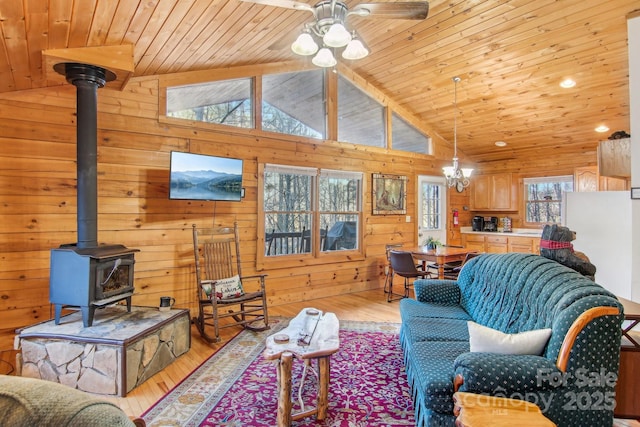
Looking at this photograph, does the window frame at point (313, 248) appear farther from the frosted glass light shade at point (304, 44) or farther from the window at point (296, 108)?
the frosted glass light shade at point (304, 44)

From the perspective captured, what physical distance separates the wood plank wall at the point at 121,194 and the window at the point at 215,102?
192mm

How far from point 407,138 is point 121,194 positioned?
460cm

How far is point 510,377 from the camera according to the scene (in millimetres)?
1612

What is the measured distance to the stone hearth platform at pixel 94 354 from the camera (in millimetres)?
2541

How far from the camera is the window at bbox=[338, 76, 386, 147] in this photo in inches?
222

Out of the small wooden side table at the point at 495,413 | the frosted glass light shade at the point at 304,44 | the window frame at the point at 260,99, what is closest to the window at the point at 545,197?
the window frame at the point at 260,99

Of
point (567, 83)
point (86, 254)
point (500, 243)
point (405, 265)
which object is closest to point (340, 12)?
point (86, 254)

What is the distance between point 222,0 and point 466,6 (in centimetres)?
247

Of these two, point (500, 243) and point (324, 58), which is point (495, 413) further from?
point (500, 243)

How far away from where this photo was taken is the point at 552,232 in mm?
2439

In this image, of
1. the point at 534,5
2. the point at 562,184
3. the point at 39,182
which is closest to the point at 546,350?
the point at 534,5

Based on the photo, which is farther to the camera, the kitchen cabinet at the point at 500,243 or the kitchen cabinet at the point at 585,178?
the kitchen cabinet at the point at 500,243

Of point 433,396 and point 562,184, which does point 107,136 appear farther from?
point 562,184

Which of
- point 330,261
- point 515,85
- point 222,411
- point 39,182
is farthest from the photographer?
point 330,261
